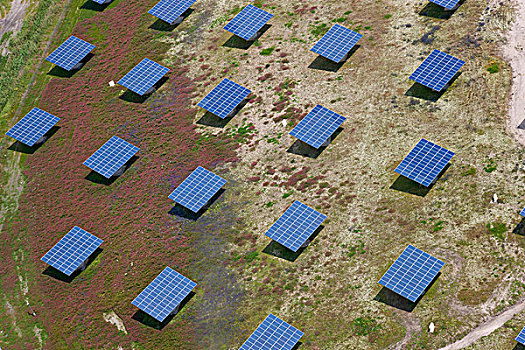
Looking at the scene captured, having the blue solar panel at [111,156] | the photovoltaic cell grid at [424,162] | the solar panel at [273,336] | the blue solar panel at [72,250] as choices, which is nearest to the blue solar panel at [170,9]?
the blue solar panel at [111,156]

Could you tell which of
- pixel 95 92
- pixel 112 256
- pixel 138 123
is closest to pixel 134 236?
pixel 112 256

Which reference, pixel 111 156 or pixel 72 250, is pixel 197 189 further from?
pixel 72 250

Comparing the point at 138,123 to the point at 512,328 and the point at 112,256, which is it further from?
the point at 512,328

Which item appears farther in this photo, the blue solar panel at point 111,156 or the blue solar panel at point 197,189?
the blue solar panel at point 111,156

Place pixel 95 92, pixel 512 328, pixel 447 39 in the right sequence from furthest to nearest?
pixel 95 92, pixel 447 39, pixel 512 328

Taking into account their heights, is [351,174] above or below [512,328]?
above

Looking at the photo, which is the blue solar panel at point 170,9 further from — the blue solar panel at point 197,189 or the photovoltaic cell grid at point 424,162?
the photovoltaic cell grid at point 424,162

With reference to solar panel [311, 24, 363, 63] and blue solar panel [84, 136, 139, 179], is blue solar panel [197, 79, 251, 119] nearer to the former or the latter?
blue solar panel [84, 136, 139, 179]

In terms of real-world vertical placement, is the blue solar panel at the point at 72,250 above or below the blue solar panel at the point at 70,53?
below
